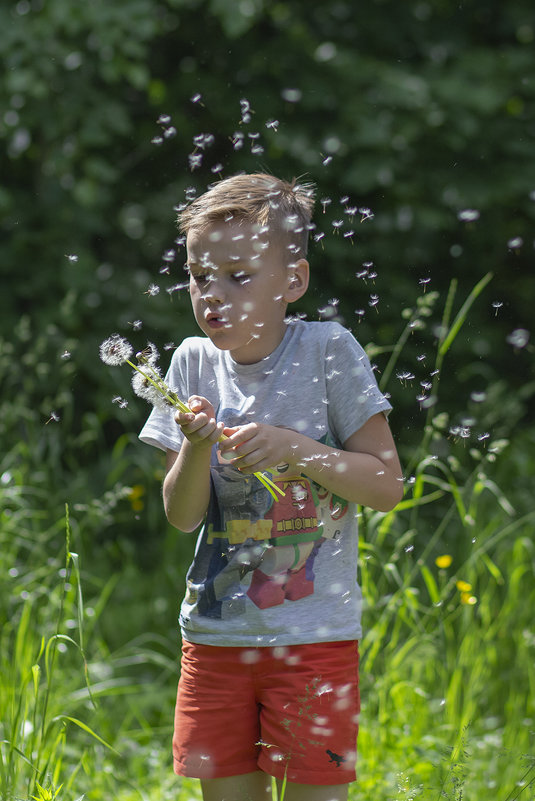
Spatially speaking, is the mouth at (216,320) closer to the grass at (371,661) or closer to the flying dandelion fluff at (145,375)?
the flying dandelion fluff at (145,375)

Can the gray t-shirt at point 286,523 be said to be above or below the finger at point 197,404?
below

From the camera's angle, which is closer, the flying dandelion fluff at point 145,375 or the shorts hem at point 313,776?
the flying dandelion fluff at point 145,375

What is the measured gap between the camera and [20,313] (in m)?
3.48

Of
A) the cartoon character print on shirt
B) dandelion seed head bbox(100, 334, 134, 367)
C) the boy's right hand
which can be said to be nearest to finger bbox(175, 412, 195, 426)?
the boy's right hand

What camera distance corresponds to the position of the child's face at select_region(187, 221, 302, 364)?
1361mm

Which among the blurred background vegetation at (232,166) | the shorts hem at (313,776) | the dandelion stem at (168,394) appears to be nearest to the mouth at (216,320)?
the dandelion stem at (168,394)

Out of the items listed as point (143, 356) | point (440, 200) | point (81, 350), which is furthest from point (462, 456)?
point (143, 356)

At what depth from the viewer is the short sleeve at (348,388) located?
1.43 m

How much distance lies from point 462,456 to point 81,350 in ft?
4.53

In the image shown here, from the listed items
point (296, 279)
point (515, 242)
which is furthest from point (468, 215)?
point (296, 279)

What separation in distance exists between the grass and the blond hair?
0.48 meters

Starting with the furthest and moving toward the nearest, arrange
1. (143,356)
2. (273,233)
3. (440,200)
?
(440,200) < (273,233) < (143,356)

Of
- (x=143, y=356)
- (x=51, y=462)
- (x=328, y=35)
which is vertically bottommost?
(x=51, y=462)

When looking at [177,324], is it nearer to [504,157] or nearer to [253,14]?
[253,14]
